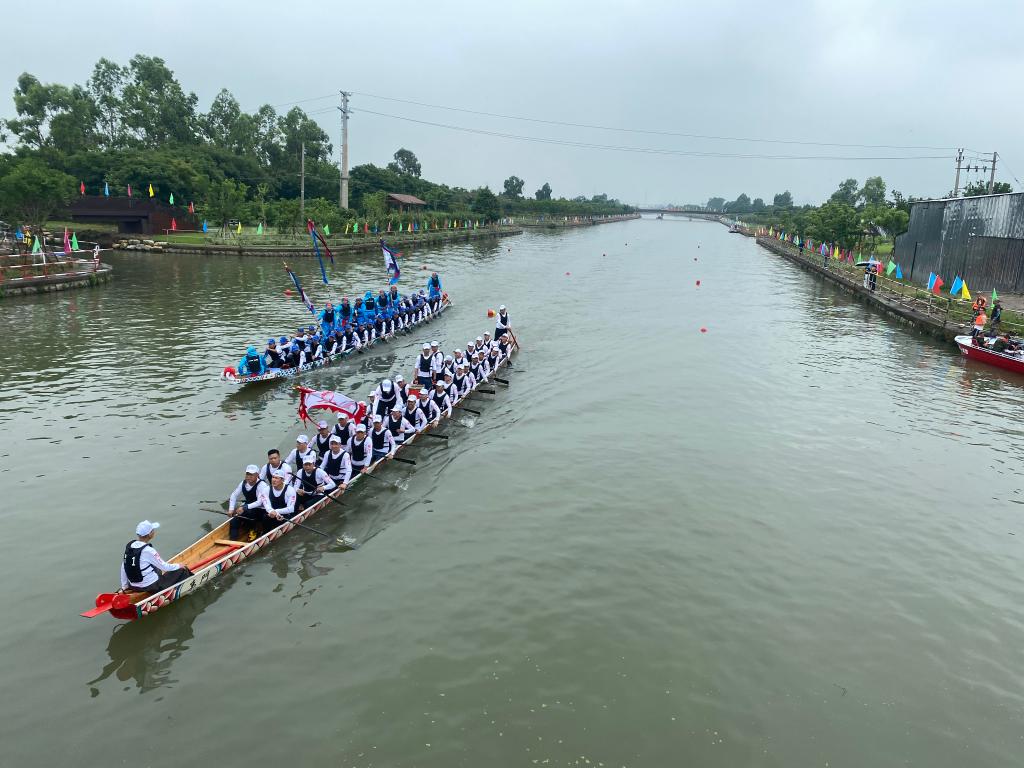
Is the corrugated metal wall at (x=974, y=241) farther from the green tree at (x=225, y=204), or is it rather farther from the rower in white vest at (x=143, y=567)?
the green tree at (x=225, y=204)

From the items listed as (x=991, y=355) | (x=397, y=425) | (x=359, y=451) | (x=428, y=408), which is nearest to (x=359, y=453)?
(x=359, y=451)

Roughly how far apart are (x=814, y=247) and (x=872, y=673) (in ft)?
233

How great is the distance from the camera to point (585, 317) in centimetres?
3541

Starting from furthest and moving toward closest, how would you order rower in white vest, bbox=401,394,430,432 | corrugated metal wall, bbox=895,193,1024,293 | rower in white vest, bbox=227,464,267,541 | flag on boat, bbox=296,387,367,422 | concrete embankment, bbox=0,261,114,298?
corrugated metal wall, bbox=895,193,1024,293
concrete embankment, bbox=0,261,114,298
rower in white vest, bbox=401,394,430,432
flag on boat, bbox=296,387,367,422
rower in white vest, bbox=227,464,267,541

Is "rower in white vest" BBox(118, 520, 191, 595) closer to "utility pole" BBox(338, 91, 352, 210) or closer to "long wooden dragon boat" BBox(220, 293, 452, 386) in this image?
"long wooden dragon boat" BBox(220, 293, 452, 386)

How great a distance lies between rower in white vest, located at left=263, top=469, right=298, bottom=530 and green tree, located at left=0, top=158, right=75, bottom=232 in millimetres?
48842

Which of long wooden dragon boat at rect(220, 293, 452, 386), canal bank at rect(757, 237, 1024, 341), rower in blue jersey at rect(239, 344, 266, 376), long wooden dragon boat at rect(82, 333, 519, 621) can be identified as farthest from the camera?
canal bank at rect(757, 237, 1024, 341)

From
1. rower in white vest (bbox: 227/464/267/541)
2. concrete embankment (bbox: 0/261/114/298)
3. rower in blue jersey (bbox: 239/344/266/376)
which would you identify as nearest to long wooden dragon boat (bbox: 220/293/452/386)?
rower in blue jersey (bbox: 239/344/266/376)

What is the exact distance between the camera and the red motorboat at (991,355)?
24.1 m

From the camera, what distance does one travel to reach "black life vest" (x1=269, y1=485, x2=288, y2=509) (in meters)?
11.7

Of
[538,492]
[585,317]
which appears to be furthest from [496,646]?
[585,317]

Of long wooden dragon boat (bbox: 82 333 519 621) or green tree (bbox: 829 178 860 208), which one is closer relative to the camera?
long wooden dragon boat (bbox: 82 333 519 621)

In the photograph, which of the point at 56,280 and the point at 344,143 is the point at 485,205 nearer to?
the point at 344,143

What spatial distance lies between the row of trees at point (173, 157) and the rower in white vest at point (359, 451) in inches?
2075
